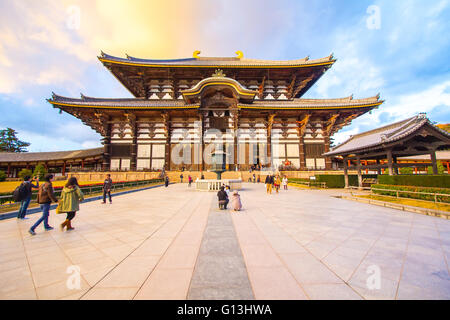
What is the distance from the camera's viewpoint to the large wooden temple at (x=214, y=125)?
2178cm

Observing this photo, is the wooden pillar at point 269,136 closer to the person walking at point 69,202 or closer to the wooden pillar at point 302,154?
the wooden pillar at point 302,154

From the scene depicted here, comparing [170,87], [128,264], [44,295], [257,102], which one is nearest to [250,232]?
[128,264]

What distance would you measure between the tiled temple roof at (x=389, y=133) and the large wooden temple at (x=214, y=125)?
789 centimetres

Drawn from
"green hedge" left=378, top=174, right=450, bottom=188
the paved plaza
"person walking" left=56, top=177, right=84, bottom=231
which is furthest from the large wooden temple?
the paved plaza

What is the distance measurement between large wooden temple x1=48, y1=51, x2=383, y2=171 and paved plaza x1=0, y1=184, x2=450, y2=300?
57.7 feet

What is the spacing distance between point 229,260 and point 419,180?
35.2 feet

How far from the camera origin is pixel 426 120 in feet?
27.3

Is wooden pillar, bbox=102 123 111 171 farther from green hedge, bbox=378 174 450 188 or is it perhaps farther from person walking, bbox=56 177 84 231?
green hedge, bbox=378 174 450 188

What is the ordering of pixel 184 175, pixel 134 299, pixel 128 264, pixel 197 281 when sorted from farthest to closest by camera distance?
1. pixel 184 175
2. pixel 128 264
3. pixel 197 281
4. pixel 134 299

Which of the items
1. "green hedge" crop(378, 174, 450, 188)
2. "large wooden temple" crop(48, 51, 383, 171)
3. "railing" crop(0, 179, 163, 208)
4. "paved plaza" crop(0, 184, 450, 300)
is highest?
"large wooden temple" crop(48, 51, 383, 171)

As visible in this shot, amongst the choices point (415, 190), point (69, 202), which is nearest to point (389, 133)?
point (415, 190)

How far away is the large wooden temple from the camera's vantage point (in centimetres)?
2178

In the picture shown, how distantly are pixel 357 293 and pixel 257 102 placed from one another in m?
24.5
